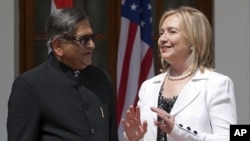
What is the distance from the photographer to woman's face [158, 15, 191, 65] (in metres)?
3.19

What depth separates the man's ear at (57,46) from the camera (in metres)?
2.77

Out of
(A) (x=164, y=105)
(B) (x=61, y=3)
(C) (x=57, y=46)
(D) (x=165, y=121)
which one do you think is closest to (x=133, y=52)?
(B) (x=61, y=3)

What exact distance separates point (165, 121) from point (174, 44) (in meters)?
0.45

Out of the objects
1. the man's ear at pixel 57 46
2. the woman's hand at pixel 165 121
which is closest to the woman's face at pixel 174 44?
the woman's hand at pixel 165 121

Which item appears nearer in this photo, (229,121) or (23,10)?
(229,121)

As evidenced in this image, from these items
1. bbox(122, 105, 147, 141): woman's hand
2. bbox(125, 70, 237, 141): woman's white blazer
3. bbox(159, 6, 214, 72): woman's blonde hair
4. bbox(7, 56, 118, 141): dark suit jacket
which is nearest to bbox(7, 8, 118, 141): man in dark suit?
bbox(7, 56, 118, 141): dark suit jacket

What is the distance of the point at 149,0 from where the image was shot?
5.65m

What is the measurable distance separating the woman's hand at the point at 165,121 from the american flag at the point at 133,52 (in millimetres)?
2591

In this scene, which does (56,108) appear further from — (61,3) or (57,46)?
(61,3)

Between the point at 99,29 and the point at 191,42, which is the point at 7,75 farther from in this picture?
the point at 191,42

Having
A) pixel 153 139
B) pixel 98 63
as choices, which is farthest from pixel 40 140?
pixel 98 63

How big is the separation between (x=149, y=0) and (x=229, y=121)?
2.78m

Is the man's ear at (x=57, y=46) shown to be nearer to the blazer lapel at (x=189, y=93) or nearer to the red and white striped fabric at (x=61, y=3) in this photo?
the blazer lapel at (x=189, y=93)

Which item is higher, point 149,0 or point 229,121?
point 149,0
